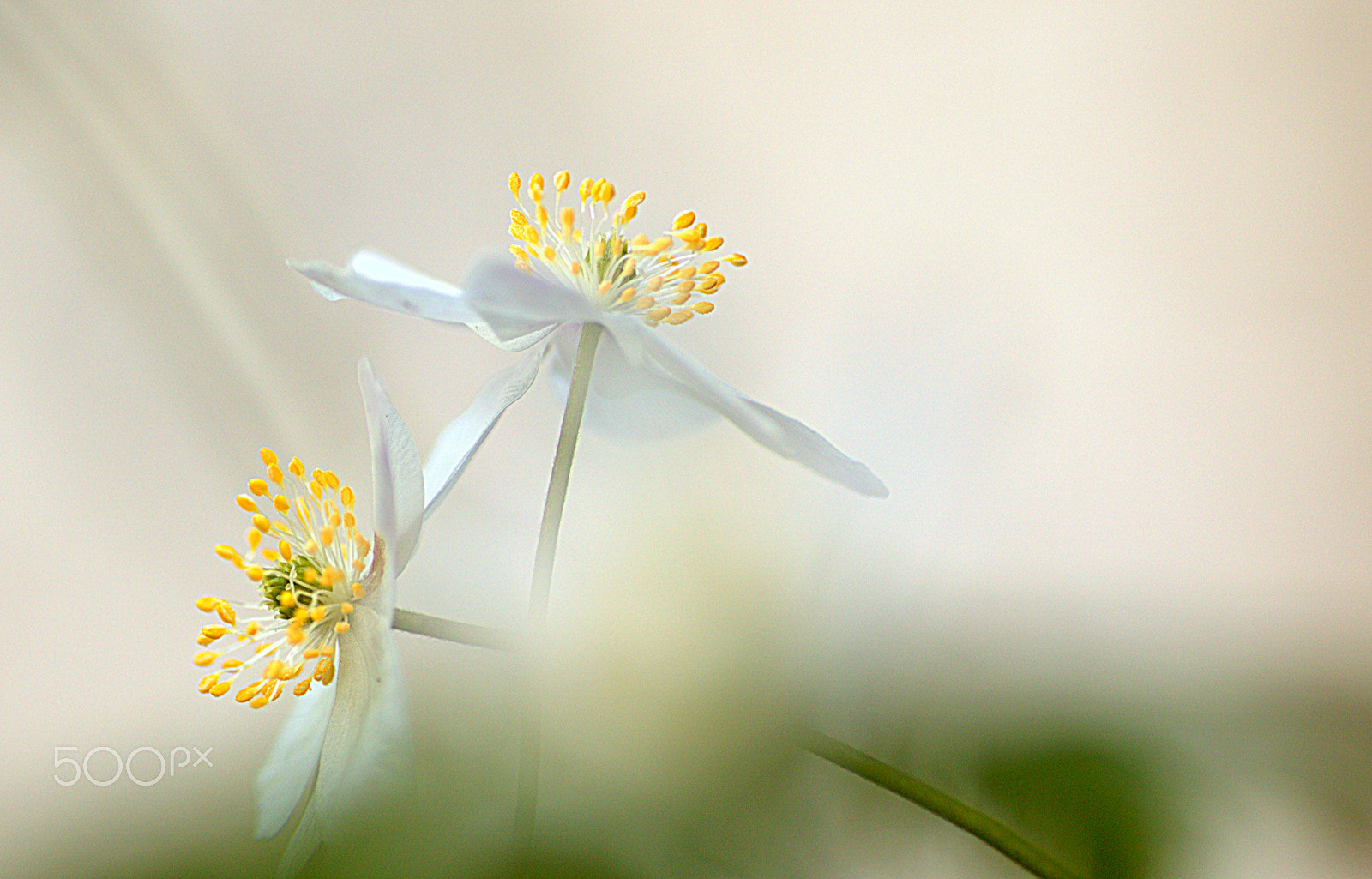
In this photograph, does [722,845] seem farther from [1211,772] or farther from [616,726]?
[1211,772]

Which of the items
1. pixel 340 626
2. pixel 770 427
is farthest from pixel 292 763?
pixel 770 427

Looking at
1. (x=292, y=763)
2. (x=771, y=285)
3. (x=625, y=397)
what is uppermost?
Result: (x=771, y=285)

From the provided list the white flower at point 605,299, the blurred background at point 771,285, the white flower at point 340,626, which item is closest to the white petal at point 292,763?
the white flower at point 340,626

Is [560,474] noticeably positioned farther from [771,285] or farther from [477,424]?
[771,285]

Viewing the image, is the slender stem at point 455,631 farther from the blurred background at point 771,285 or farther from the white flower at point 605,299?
the blurred background at point 771,285

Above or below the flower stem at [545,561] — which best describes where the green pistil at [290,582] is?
below

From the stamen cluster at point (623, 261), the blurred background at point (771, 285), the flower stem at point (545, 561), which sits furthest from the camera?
the blurred background at point (771, 285)
